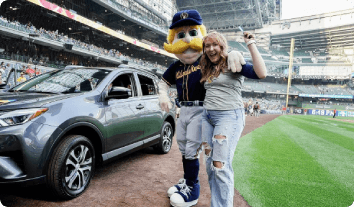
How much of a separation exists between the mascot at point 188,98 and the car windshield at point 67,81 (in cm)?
118

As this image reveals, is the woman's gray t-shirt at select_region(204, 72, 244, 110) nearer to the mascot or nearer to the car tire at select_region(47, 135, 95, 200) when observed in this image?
the mascot

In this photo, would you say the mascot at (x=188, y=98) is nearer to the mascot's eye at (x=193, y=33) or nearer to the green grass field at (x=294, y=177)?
the mascot's eye at (x=193, y=33)

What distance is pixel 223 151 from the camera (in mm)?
1984

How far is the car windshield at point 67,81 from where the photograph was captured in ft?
10.1

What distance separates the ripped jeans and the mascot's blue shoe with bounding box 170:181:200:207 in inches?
21.5

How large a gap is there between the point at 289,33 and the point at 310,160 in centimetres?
6943

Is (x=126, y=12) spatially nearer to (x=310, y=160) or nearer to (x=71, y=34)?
(x=71, y=34)

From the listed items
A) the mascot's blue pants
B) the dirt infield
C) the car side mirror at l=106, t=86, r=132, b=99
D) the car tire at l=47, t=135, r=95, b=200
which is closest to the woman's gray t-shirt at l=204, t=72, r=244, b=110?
the mascot's blue pants

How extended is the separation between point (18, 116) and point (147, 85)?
2.46 metres

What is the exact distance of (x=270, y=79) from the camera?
5841cm

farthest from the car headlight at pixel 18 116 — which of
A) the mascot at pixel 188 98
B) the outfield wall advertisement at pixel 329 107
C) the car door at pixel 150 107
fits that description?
the outfield wall advertisement at pixel 329 107

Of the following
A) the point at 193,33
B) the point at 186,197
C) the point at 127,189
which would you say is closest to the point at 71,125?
the point at 127,189

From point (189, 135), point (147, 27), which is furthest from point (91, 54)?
point (189, 135)

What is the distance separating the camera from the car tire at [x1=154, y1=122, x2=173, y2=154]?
4598 mm
